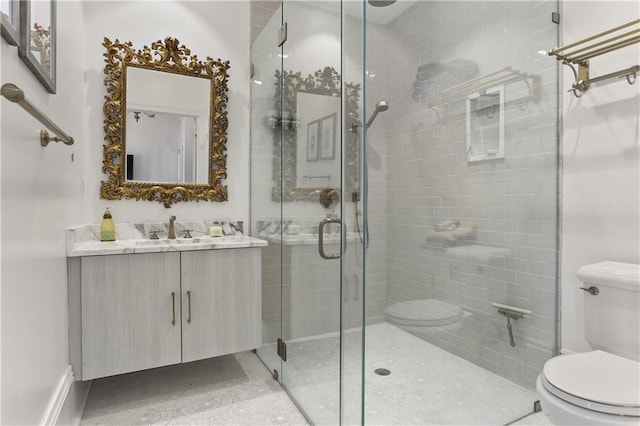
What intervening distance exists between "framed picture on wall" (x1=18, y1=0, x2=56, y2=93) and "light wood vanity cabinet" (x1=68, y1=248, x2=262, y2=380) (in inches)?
35.8

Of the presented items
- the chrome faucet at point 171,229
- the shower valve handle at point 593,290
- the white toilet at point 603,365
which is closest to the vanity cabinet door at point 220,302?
the chrome faucet at point 171,229

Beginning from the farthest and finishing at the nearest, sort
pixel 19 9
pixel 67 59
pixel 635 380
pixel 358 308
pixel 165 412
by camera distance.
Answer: pixel 165 412 < pixel 67 59 < pixel 358 308 < pixel 635 380 < pixel 19 9

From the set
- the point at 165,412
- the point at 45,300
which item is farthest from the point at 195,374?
the point at 45,300

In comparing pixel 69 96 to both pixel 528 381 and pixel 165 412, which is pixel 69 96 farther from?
pixel 528 381

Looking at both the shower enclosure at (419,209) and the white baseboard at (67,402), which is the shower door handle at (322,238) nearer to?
the shower enclosure at (419,209)

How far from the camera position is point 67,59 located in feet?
5.93

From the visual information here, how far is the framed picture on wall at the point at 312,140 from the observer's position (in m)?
1.76

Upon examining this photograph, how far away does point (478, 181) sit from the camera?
1.74 m

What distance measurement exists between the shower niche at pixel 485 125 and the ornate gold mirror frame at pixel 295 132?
0.59 metres

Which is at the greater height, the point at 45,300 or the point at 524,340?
the point at 45,300

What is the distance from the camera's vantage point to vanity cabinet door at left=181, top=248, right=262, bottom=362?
209 cm

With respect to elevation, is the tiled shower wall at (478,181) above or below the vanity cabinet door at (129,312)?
above

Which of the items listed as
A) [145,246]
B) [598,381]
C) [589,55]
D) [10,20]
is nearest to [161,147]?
[145,246]

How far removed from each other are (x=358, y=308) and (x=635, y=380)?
97cm
